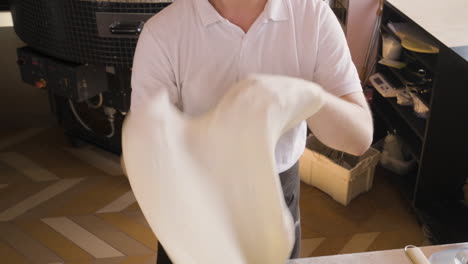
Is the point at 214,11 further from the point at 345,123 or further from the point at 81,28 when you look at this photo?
the point at 81,28

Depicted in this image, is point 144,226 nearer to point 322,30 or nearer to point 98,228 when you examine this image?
point 98,228

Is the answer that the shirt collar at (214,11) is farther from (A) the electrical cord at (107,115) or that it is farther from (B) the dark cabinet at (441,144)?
(A) the electrical cord at (107,115)

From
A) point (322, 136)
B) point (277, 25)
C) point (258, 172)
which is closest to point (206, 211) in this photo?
point (258, 172)

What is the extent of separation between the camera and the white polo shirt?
3.37 feet

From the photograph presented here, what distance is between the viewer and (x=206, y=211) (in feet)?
2.11

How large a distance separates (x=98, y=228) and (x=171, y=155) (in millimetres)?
1735

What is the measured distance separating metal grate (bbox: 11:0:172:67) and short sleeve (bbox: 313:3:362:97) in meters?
1.00

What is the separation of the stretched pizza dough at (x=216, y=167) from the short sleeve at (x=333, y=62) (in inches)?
13.5

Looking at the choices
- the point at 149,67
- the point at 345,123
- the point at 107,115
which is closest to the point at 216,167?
the point at 345,123

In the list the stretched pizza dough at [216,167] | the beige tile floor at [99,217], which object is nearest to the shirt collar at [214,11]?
the stretched pizza dough at [216,167]

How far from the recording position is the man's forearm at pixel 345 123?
0.86 meters

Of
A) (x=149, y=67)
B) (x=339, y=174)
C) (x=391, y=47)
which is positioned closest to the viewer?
(x=149, y=67)

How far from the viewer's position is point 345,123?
0.89 meters

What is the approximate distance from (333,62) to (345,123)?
0.17 meters
